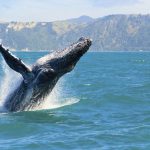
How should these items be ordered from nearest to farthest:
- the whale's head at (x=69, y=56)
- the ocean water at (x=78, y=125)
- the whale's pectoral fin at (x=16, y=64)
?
the ocean water at (x=78, y=125), the whale's pectoral fin at (x=16, y=64), the whale's head at (x=69, y=56)

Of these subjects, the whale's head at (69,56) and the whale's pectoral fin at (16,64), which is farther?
the whale's head at (69,56)

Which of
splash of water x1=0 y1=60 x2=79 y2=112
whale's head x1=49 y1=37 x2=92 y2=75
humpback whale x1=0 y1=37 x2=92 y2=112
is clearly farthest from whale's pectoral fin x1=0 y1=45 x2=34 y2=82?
splash of water x1=0 y1=60 x2=79 y2=112

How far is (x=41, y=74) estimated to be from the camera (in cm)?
1468

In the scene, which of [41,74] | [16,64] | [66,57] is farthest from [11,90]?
[66,57]

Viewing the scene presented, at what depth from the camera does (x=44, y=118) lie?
47.4ft

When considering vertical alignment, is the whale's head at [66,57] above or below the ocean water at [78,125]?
above

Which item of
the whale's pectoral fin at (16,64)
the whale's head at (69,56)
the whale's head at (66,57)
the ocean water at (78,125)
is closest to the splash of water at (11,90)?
the ocean water at (78,125)

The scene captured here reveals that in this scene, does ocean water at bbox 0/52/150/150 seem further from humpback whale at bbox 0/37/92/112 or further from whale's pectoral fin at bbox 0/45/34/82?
whale's pectoral fin at bbox 0/45/34/82

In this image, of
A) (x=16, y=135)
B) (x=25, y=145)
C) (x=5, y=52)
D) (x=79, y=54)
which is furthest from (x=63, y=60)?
(x=25, y=145)

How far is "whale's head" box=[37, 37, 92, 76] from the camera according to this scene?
14367 mm

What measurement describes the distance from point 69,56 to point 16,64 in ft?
4.59

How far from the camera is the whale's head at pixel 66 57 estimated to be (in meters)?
14.4

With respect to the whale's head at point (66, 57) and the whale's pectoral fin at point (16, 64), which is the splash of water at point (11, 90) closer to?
the whale's pectoral fin at point (16, 64)

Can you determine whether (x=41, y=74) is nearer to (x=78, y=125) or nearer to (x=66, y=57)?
(x=66, y=57)
